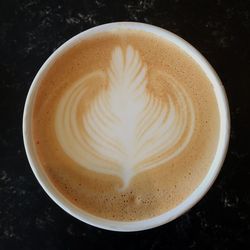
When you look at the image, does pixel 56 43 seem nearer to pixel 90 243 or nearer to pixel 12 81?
pixel 12 81

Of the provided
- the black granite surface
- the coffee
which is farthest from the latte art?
the black granite surface

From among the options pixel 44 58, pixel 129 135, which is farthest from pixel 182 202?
pixel 44 58

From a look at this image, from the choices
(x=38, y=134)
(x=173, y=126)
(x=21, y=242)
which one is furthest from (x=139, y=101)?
(x=21, y=242)

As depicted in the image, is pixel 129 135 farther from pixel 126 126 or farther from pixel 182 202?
pixel 182 202

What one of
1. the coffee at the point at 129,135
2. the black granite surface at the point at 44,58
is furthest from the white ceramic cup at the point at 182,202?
the black granite surface at the point at 44,58

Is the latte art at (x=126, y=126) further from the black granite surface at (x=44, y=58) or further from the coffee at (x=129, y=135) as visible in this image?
the black granite surface at (x=44, y=58)

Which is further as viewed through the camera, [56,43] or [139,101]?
[56,43]
